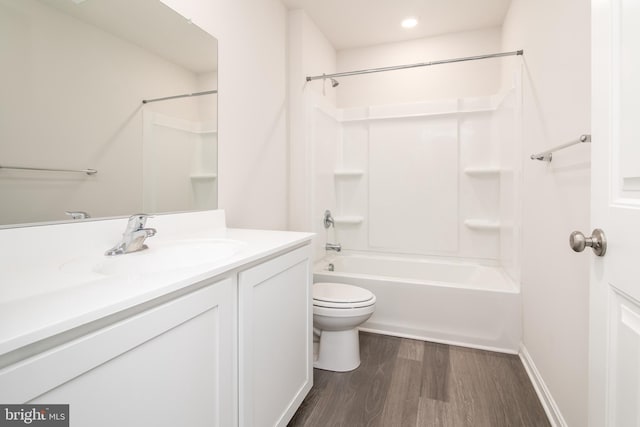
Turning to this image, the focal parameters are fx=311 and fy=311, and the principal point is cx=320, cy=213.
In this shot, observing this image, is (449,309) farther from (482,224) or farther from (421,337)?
(482,224)

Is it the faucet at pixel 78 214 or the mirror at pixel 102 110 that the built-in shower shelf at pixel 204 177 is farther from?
the faucet at pixel 78 214

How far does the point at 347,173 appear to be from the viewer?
10.2 ft

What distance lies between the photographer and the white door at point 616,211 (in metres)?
0.61

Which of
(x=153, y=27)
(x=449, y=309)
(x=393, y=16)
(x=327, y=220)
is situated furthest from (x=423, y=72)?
(x=153, y=27)

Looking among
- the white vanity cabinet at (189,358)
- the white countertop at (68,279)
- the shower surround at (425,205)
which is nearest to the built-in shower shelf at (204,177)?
the white countertop at (68,279)

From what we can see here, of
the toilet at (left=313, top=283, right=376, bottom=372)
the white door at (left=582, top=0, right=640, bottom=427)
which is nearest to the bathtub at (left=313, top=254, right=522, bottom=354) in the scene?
the toilet at (left=313, top=283, right=376, bottom=372)

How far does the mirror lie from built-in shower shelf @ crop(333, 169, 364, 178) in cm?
170

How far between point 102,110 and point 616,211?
1538mm

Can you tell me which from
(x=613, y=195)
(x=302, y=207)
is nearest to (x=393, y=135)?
(x=302, y=207)

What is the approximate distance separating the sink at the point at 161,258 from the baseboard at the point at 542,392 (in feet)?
5.06

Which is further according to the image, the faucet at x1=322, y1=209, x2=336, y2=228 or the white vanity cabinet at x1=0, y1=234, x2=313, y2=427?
the faucet at x1=322, y1=209, x2=336, y2=228

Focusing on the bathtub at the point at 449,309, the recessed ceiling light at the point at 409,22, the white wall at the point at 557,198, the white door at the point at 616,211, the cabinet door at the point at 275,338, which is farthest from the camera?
the recessed ceiling light at the point at 409,22

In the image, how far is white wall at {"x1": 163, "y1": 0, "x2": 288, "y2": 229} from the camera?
170cm

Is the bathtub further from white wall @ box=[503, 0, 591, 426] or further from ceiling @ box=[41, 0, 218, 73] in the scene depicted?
ceiling @ box=[41, 0, 218, 73]
